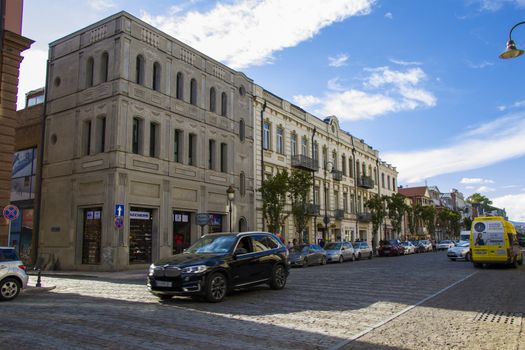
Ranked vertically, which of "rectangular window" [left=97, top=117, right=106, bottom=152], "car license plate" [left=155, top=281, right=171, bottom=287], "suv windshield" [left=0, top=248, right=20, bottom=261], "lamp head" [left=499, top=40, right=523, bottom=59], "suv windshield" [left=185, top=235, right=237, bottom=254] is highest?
"rectangular window" [left=97, top=117, right=106, bottom=152]

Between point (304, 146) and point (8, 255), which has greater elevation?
point (304, 146)

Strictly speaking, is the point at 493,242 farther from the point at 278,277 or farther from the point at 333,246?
the point at 278,277

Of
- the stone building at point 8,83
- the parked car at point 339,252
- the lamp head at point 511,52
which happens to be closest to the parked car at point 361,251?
the parked car at point 339,252

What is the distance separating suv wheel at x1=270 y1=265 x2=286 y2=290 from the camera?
42.9ft

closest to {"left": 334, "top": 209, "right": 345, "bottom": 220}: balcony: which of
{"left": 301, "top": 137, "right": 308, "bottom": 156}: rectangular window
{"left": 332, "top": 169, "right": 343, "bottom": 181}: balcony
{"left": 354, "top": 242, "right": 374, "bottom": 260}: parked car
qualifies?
{"left": 332, "top": 169, "right": 343, "bottom": 181}: balcony

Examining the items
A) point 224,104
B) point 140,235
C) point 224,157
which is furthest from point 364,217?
point 140,235

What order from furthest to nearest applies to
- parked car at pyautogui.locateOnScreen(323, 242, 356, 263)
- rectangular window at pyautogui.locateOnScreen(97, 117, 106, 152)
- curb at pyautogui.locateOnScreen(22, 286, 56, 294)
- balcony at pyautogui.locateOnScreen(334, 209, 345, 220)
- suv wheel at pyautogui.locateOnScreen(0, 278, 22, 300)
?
balcony at pyautogui.locateOnScreen(334, 209, 345, 220) < parked car at pyautogui.locateOnScreen(323, 242, 356, 263) < rectangular window at pyautogui.locateOnScreen(97, 117, 106, 152) < curb at pyautogui.locateOnScreen(22, 286, 56, 294) < suv wheel at pyautogui.locateOnScreen(0, 278, 22, 300)

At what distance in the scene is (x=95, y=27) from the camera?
26094 mm

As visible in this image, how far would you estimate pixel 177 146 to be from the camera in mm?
28156

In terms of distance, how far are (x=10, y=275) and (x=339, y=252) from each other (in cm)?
2338

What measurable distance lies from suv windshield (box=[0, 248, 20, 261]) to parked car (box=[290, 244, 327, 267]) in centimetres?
1704

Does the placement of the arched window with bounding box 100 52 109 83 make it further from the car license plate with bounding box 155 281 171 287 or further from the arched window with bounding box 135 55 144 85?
the car license plate with bounding box 155 281 171 287

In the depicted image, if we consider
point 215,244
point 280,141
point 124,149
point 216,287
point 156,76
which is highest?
point 156,76

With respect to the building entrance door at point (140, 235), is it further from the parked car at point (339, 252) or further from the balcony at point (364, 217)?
the balcony at point (364, 217)
